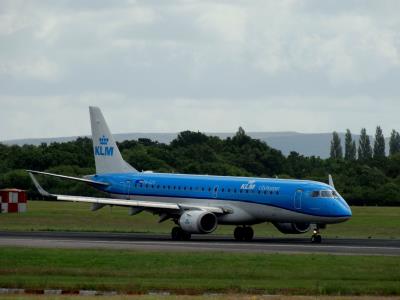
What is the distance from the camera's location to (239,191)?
6278cm

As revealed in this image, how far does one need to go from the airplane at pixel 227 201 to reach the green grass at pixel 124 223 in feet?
19.0

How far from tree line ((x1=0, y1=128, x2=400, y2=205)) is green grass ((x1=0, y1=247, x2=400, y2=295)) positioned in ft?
191

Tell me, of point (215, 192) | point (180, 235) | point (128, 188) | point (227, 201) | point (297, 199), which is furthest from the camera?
point (128, 188)

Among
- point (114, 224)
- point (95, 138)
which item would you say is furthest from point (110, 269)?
point (114, 224)

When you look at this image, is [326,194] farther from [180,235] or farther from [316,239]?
[180,235]

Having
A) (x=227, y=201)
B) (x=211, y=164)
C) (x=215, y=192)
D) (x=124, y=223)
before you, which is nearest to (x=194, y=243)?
(x=227, y=201)

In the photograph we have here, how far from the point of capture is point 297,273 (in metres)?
39.9

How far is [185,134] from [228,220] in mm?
91477

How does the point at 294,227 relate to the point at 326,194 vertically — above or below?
below

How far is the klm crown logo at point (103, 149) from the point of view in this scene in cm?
7181

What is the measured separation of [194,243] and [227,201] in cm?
564

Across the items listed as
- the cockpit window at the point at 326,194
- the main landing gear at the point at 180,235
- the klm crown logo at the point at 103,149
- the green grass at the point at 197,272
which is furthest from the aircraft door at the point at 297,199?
the klm crown logo at the point at 103,149

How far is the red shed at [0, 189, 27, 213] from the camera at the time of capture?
8475 centimetres

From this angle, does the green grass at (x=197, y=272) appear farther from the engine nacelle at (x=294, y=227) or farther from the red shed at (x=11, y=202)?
the red shed at (x=11, y=202)
